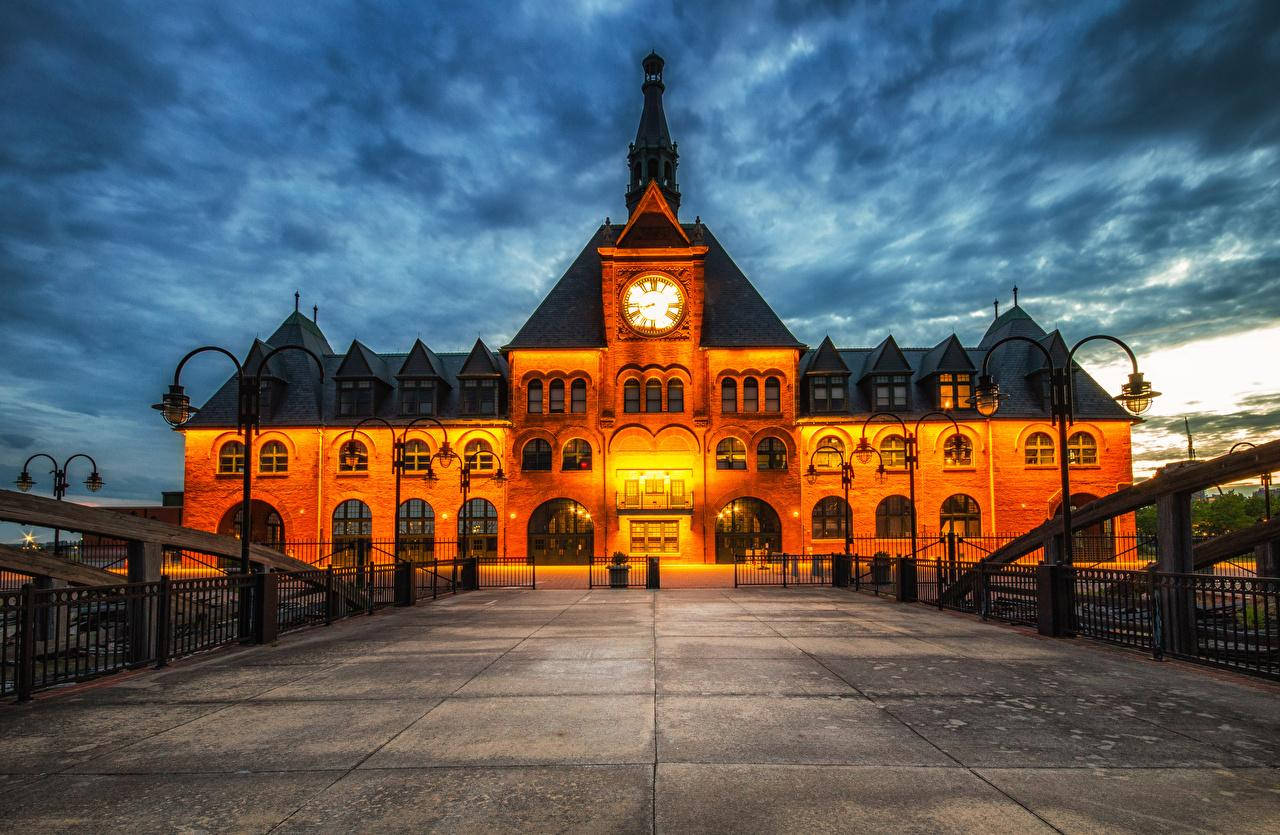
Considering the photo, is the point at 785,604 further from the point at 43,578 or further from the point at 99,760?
the point at 43,578

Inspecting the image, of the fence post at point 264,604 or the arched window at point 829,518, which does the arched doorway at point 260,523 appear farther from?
the arched window at point 829,518

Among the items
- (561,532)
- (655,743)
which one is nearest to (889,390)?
(561,532)

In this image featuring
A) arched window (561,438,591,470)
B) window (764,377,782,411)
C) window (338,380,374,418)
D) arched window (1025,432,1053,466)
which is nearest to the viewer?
arched window (1025,432,1053,466)

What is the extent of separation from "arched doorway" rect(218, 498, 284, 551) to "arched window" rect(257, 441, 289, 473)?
7.01 feet

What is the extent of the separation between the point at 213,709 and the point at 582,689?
437 centimetres

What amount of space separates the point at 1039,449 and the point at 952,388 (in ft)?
19.0

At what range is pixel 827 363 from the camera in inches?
1594

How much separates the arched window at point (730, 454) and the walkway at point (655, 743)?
2692cm

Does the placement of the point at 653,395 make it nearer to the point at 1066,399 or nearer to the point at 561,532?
the point at 561,532

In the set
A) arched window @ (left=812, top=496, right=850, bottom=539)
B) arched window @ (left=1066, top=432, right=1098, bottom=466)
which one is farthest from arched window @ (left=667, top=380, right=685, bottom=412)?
arched window @ (left=1066, top=432, right=1098, bottom=466)

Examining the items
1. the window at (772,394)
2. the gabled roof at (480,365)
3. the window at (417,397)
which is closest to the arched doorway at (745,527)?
the window at (772,394)

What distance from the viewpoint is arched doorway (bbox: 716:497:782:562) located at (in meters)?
38.2

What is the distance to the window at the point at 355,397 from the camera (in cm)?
4081

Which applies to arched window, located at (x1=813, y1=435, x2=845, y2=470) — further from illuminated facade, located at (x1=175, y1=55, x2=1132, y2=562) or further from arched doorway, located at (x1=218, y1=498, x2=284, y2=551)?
arched doorway, located at (x1=218, y1=498, x2=284, y2=551)
